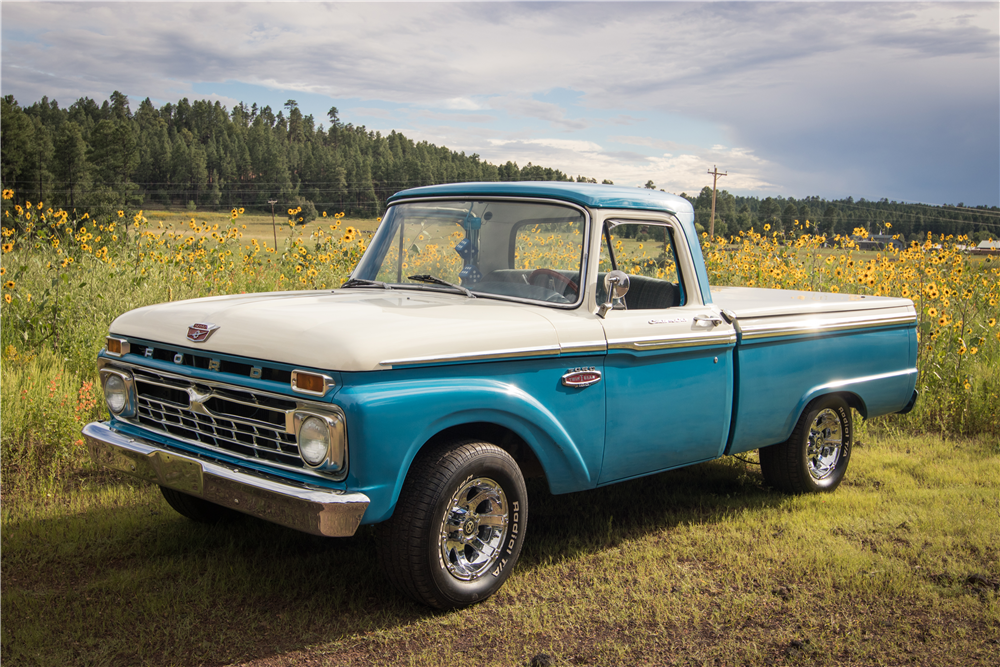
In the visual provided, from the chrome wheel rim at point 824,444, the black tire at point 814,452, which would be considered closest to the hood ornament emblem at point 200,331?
the black tire at point 814,452

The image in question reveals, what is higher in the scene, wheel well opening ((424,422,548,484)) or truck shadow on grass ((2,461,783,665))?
wheel well opening ((424,422,548,484))

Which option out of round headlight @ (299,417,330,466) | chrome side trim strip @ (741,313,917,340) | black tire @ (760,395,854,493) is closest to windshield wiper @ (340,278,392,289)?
round headlight @ (299,417,330,466)

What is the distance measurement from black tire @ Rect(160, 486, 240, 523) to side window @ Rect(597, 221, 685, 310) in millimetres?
2578

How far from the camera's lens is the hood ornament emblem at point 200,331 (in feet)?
11.1

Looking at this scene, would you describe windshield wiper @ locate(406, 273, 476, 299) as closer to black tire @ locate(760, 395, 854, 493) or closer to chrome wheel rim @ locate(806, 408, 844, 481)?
black tire @ locate(760, 395, 854, 493)

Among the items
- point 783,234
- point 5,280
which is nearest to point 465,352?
point 5,280

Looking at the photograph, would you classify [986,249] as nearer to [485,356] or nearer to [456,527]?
[485,356]

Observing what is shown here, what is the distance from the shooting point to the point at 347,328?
10.3 feet

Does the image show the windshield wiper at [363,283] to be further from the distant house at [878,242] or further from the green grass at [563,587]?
the distant house at [878,242]

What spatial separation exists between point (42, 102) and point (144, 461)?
9149 cm

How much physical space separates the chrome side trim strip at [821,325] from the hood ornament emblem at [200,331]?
9.84ft

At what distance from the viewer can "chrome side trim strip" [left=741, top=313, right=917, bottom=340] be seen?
4.67 meters

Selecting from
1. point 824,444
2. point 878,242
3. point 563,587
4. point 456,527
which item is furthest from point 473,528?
point 878,242

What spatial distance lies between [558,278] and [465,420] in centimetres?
118
